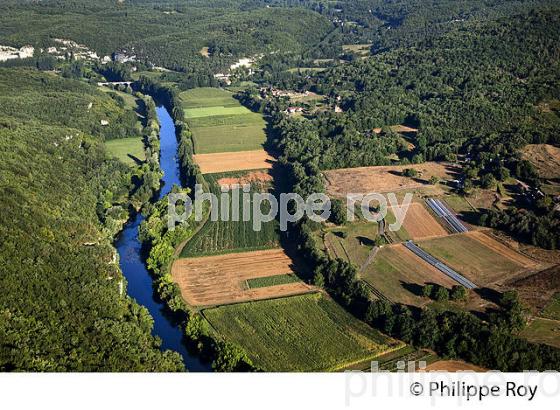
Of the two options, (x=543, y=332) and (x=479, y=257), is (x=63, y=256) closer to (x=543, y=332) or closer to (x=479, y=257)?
(x=479, y=257)

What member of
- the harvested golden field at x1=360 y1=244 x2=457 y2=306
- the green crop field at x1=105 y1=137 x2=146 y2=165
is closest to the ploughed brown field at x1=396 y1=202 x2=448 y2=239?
the harvested golden field at x1=360 y1=244 x2=457 y2=306

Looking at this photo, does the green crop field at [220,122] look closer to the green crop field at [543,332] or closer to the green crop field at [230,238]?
the green crop field at [230,238]

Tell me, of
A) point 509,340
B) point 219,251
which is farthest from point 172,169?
point 509,340

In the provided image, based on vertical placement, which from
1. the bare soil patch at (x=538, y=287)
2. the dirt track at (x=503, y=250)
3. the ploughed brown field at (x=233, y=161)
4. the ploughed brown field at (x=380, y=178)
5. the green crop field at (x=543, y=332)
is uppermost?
the ploughed brown field at (x=380, y=178)

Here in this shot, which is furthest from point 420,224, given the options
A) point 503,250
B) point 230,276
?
Answer: point 230,276

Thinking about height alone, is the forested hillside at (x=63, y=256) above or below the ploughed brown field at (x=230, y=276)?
above

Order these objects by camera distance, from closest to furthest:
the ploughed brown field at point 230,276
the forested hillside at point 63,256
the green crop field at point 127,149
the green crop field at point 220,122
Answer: the forested hillside at point 63,256 < the ploughed brown field at point 230,276 < the green crop field at point 127,149 < the green crop field at point 220,122

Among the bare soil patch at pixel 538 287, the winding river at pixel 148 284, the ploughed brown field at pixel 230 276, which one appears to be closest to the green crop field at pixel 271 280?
the ploughed brown field at pixel 230 276
